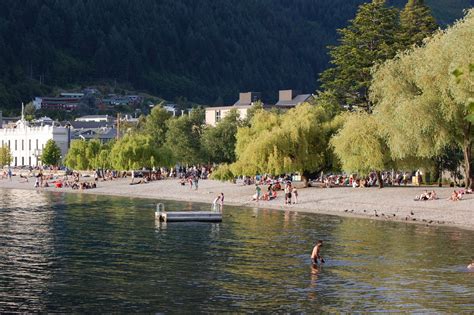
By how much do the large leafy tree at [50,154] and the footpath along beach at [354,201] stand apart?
6337 cm

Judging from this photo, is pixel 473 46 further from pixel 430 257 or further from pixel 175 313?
pixel 175 313

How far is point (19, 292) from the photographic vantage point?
36906 mm

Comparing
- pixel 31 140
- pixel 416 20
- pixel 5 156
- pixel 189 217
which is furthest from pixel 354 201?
pixel 5 156

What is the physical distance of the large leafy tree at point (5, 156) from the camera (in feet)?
629

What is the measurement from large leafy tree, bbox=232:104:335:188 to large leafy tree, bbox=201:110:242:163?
41.0 meters

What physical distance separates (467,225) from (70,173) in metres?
102

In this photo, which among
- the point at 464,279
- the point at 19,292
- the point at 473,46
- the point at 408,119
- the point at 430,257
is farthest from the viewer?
the point at 408,119

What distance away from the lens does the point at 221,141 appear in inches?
5285

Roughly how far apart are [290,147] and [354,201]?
41.1 feet

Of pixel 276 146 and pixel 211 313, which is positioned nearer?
pixel 211 313

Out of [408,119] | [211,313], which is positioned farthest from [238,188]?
[211,313]

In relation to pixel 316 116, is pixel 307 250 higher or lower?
lower

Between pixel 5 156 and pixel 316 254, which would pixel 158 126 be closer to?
pixel 5 156

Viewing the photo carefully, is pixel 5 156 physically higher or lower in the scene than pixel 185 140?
lower
